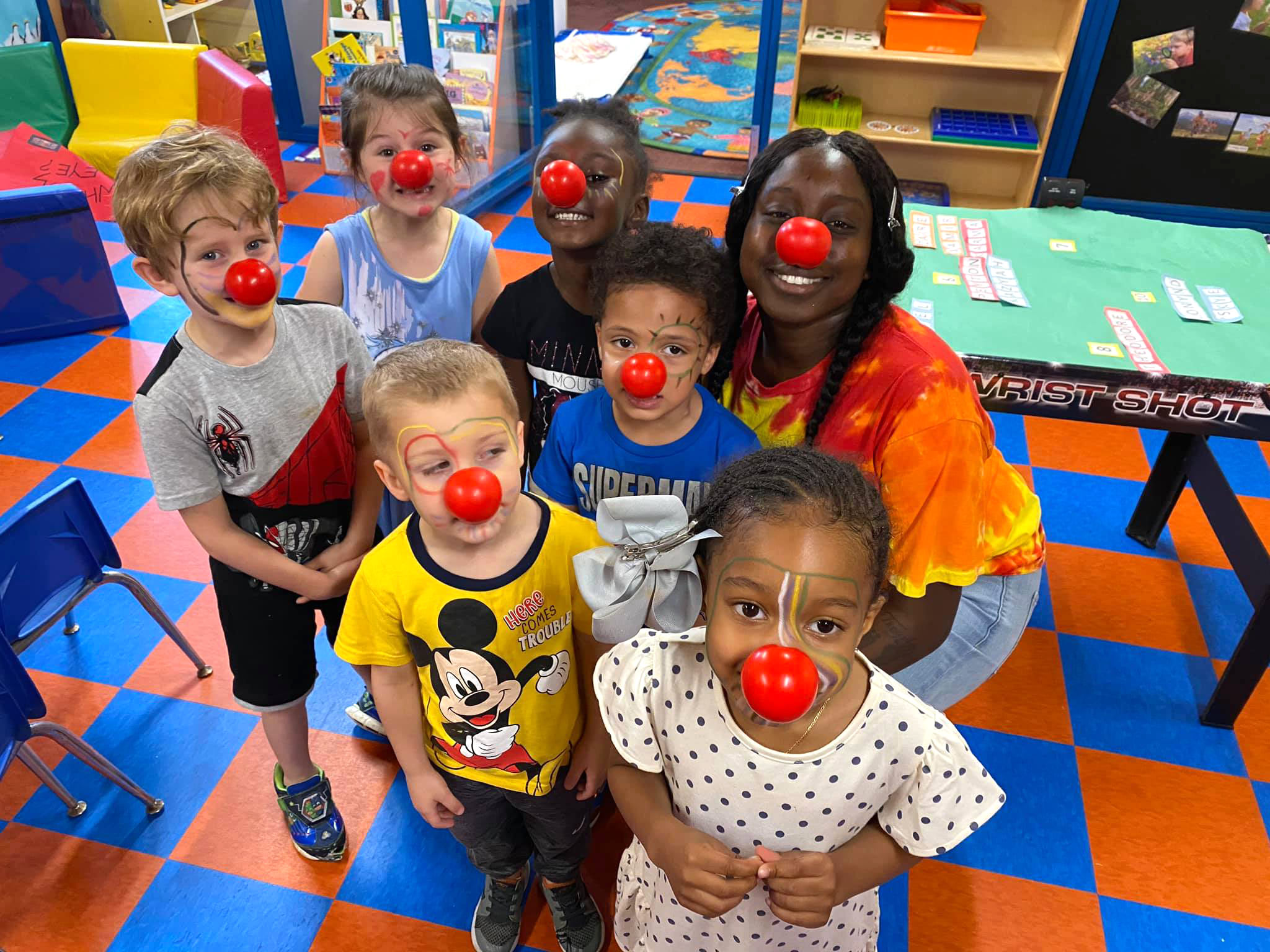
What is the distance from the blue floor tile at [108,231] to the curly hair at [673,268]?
3.88m

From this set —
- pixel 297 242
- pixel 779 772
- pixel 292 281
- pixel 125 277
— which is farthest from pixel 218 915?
pixel 297 242

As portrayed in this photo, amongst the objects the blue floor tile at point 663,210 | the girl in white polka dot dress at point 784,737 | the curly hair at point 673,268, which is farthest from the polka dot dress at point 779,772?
the blue floor tile at point 663,210

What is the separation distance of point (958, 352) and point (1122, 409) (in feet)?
1.29

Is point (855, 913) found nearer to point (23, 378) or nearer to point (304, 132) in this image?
point (23, 378)

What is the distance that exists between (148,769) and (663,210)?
346 cm

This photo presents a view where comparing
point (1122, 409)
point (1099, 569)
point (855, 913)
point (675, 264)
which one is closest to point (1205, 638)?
point (1099, 569)

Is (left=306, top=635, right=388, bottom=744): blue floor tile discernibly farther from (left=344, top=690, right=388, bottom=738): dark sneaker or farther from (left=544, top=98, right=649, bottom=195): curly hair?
(left=544, top=98, right=649, bottom=195): curly hair

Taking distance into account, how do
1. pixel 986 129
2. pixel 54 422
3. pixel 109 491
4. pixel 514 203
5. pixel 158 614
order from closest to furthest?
1. pixel 158 614
2. pixel 109 491
3. pixel 54 422
4. pixel 986 129
5. pixel 514 203

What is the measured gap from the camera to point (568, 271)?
1.67 meters

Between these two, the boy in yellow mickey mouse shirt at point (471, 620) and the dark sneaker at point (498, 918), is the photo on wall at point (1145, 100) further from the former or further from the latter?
the dark sneaker at point (498, 918)

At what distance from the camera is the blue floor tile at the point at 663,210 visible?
4.51 metres

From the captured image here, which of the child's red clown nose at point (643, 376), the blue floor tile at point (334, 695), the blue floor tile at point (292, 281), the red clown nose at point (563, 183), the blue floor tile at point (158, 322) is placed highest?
the red clown nose at point (563, 183)

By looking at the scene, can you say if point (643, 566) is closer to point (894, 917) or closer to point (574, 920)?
point (574, 920)

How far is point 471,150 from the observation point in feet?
15.1
